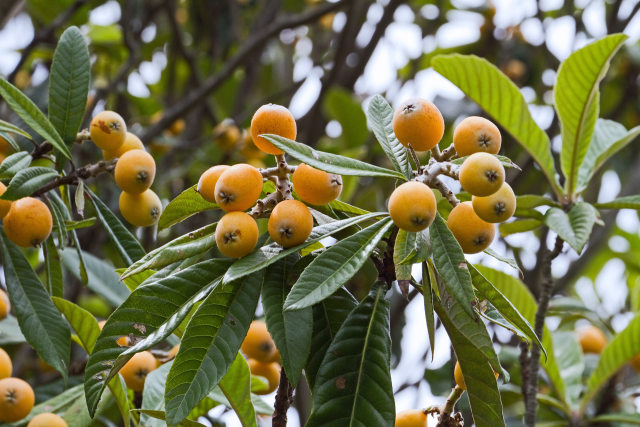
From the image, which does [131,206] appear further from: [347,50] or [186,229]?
[347,50]

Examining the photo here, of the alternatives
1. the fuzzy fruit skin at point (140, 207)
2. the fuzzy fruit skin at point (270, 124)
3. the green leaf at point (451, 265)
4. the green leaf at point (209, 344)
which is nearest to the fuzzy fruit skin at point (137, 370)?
the fuzzy fruit skin at point (140, 207)

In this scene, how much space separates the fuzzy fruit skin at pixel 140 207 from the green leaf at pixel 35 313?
→ 0.79 ft

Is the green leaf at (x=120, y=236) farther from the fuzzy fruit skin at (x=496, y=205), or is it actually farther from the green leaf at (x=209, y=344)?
the fuzzy fruit skin at (x=496, y=205)

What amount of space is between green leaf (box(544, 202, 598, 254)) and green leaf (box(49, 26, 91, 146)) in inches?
A: 37.2

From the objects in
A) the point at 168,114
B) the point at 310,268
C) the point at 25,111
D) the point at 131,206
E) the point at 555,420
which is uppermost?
the point at 168,114

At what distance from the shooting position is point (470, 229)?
1085 millimetres

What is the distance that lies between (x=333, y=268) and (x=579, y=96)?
0.84 metres

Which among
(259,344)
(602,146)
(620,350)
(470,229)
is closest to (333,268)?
(470,229)

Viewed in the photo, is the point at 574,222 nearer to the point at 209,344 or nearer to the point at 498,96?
the point at 498,96

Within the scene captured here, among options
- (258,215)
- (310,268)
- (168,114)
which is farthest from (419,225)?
(168,114)

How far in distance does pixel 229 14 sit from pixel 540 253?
1982 millimetres

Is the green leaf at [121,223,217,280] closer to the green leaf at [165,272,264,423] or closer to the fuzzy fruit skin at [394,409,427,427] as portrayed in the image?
the green leaf at [165,272,264,423]

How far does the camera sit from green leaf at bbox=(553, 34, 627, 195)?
5.08ft

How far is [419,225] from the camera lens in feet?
3.33
